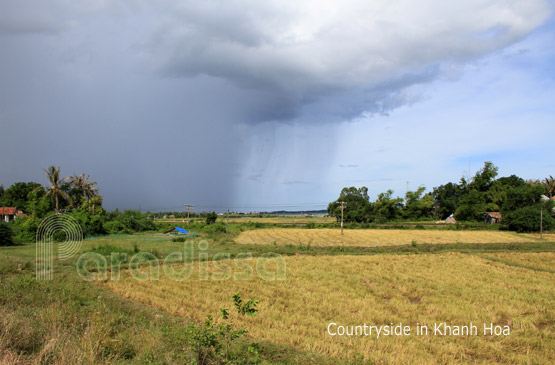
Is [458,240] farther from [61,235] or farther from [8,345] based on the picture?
[61,235]

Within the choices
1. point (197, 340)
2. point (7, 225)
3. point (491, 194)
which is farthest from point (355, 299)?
point (491, 194)

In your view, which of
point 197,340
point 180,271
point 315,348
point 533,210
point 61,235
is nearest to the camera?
point 197,340

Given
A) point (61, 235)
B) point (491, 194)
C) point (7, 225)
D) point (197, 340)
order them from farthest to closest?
1. point (491, 194)
2. point (61, 235)
3. point (7, 225)
4. point (197, 340)

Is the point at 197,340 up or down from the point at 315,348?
up

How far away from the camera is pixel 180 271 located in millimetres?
18859

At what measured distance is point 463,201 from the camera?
247ft

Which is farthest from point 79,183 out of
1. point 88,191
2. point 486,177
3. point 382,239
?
point 486,177

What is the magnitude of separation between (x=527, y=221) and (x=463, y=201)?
2789cm

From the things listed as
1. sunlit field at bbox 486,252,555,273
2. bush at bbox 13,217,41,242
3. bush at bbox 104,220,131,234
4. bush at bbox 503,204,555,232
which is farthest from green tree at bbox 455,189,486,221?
bush at bbox 13,217,41,242

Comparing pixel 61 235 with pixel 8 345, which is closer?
pixel 8 345

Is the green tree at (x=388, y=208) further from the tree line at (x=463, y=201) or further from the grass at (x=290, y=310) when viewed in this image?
the grass at (x=290, y=310)

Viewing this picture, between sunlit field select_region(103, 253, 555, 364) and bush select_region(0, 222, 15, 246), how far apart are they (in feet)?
74.8

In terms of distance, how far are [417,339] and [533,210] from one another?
52467 millimetres

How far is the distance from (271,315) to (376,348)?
11.5 ft
